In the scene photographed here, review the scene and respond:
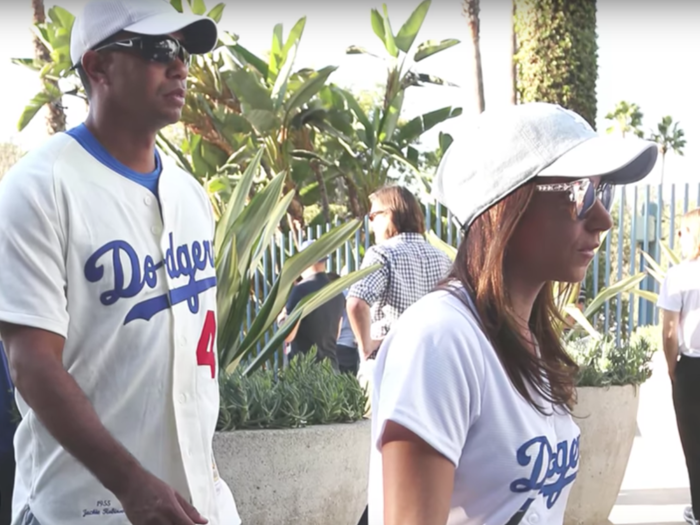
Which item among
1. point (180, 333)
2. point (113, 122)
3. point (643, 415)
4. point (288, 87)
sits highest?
point (113, 122)

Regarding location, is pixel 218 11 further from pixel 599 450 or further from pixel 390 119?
pixel 599 450

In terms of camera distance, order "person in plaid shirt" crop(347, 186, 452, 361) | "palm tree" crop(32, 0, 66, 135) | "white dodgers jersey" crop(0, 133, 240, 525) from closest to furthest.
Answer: "white dodgers jersey" crop(0, 133, 240, 525) < "person in plaid shirt" crop(347, 186, 452, 361) < "palm tree" crop(32, 0, 66, 135)

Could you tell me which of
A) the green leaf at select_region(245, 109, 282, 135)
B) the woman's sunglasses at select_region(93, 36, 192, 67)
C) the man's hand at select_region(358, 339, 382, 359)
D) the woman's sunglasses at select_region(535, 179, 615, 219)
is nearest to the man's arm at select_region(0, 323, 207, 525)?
the woman's sunglasses at select_region(93, 36, 192, 67)

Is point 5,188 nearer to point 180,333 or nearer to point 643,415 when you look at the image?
point 180,333

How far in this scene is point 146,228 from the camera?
2.06 metres

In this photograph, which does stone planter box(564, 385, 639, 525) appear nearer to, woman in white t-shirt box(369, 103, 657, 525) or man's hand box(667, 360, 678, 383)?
man's hand box(667, 360, 678, 383)

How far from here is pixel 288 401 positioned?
403 cm

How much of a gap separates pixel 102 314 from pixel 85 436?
285 mm

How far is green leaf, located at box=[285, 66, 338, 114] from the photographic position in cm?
1367

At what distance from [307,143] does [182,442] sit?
46.6 feet

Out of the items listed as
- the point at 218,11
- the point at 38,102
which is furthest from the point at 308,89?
the point at 38,102

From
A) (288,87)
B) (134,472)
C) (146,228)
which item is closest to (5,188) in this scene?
(146,228)
